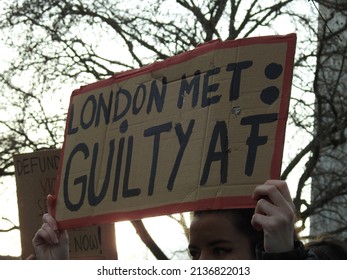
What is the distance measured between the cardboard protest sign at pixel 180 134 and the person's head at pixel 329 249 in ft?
0.83

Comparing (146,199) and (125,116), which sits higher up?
(125,116)

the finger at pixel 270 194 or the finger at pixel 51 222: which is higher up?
the finger at pixel 51 222

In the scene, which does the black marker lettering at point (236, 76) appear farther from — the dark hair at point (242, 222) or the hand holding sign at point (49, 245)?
the hand holding sign at point (49, 245)

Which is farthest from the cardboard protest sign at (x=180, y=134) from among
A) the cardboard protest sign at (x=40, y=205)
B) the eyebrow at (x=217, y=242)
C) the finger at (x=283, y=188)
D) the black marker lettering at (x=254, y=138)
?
the cardboard protest sign at (x=40, y=205)

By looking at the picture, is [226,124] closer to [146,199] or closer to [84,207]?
[146,199]

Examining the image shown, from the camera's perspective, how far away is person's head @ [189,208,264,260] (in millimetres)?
3117

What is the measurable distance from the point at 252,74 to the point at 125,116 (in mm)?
523

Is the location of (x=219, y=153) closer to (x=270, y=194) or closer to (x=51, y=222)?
(x=270, y=194)

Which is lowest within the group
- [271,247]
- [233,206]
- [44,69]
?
[271,247]

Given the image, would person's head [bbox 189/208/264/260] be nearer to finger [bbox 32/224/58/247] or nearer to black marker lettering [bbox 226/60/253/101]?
black marker lettering [bbox 226/60/253/101]

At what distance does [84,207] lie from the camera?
3.52m

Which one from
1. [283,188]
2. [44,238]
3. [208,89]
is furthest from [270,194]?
[44,238]

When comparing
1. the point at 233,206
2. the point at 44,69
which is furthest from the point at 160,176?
the point at 44,69

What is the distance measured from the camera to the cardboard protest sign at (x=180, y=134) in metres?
3.11
